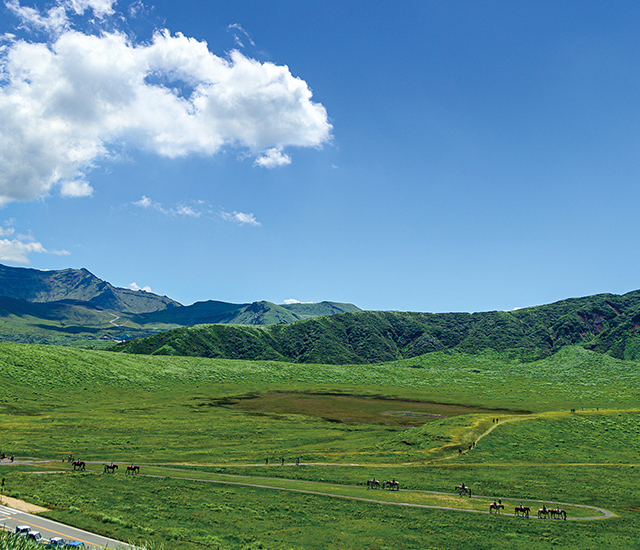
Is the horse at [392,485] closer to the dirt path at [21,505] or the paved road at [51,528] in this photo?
the paved road at [51,528]

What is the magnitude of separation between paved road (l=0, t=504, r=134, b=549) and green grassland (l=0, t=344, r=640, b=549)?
4.78ft

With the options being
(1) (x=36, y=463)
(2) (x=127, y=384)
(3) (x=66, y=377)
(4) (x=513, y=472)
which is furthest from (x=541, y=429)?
(3) (x=66, y=377)

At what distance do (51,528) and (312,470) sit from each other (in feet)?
126

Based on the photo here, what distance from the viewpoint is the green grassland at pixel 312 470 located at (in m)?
41.5

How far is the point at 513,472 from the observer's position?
70812 millimetres

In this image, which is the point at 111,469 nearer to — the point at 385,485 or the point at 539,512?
the point at 385,485

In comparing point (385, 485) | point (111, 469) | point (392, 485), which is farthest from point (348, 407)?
point (111, 469)

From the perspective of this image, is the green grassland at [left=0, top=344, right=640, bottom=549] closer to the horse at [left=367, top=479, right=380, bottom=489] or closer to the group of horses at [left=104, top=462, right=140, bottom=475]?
the group of horses at [left=104, top=462, right=140, bottom=475]

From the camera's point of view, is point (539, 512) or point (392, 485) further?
point (392, 485)

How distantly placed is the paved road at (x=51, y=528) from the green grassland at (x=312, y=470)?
146 cm

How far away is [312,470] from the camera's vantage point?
66.8 metres

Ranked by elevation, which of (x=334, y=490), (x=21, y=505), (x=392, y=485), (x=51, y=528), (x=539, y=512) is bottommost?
(x=334, y=490)

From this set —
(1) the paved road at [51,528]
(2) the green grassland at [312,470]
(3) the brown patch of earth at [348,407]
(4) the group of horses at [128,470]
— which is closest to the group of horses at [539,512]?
(2) the green grassland at [312,470]

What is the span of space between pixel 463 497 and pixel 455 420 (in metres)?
46.3
